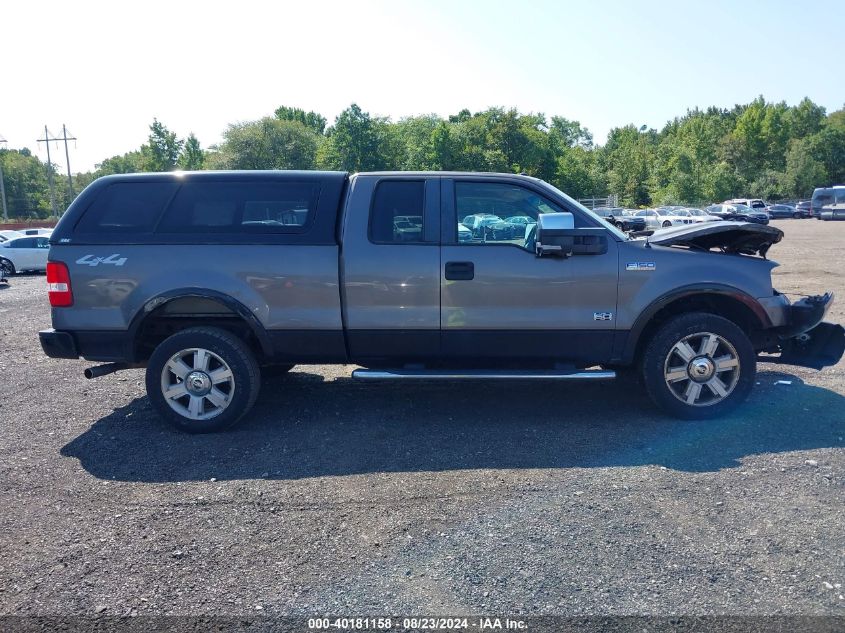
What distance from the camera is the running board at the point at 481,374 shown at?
16.8 feet

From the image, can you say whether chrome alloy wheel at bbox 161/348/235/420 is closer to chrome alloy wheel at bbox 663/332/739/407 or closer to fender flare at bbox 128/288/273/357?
fender flare at bbox 128/288/273/357

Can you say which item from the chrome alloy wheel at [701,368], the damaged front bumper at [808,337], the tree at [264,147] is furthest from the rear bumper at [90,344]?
the tree at [264,147]

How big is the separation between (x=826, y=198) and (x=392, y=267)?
59.3 meters

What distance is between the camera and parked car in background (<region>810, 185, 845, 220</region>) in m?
52.1

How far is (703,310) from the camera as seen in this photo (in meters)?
5.53

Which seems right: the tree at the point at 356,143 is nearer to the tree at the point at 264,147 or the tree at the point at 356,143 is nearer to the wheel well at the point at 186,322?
the tree at the point at 264,147

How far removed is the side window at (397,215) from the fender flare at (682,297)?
187cm

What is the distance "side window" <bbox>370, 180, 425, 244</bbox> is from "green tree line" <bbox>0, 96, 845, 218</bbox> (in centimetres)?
4242

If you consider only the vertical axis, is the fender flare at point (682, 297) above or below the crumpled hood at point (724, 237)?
below

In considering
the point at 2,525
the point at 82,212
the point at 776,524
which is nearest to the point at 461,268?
the point at 776,524

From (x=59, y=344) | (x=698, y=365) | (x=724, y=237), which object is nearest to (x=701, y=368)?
(x=698, y=365)

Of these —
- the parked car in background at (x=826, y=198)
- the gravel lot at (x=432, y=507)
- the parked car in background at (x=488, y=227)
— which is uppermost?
the parked car in background at (x=826, y=198)

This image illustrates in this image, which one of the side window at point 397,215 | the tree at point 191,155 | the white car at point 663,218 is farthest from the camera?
the tree at point 191,155

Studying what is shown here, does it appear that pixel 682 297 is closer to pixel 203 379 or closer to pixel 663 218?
pixel 203 379
